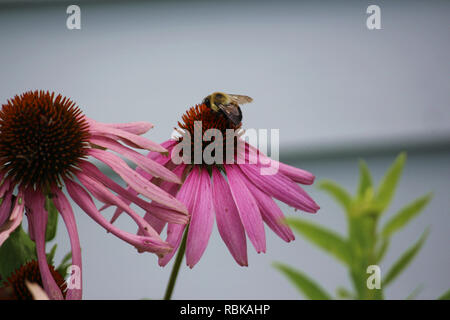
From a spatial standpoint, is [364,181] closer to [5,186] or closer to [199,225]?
[199,225]

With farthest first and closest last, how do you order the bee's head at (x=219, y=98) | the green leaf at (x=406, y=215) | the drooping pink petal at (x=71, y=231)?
the bee's head at (x=219, y=98) < the drooping pink petal at (x=71, y=231) < the green leaf at (x=406, y=215)

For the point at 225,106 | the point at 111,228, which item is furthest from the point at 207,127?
the point at 111,228

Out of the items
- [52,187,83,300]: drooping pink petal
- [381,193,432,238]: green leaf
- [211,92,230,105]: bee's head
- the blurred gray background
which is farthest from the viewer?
the blurred gray background

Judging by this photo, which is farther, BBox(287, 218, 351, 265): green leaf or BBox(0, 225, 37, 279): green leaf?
BBox(0, 225, 37, 279): green leaf

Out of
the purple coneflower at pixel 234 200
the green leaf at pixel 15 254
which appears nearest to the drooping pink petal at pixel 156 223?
the purple coneflower at pixel 234 200

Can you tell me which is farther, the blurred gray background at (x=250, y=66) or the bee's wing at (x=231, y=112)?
the blurred gray background at (x=250, y=66)

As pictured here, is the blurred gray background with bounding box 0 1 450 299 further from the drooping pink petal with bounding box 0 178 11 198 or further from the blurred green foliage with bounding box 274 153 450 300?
the blurred green foliage with bounding box 274 153 450 300

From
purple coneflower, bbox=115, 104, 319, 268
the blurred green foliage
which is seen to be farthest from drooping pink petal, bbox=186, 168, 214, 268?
the blurred green foliage

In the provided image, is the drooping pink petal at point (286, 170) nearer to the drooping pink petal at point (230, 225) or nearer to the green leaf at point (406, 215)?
the drooping pink petal at point (230, 225)
